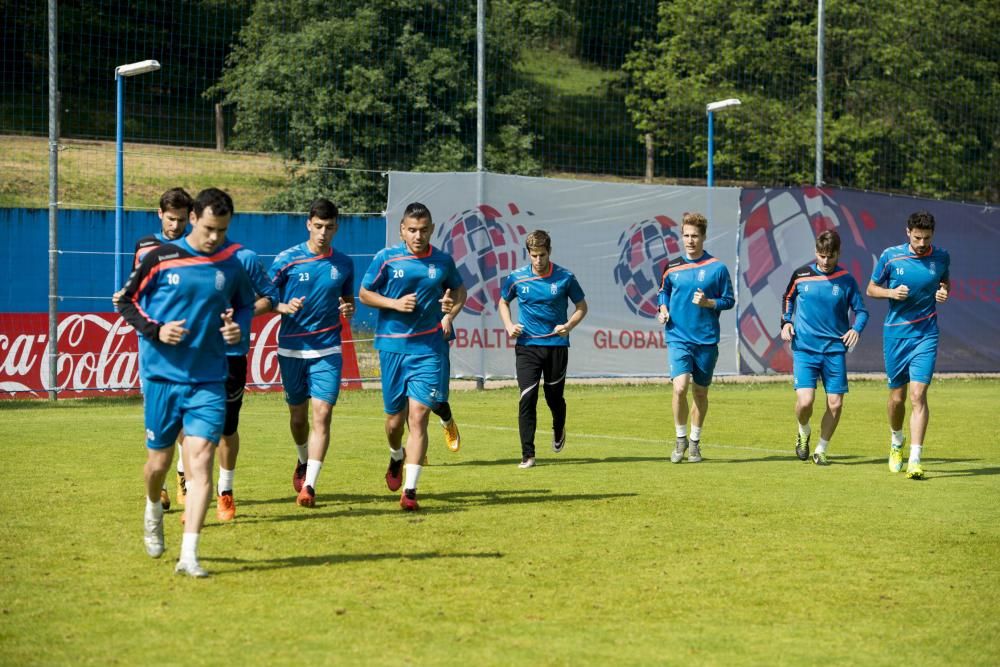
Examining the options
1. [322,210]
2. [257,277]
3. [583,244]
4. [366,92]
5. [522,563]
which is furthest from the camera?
[366,92]

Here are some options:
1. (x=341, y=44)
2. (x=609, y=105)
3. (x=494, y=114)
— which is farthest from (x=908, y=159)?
(x=341, y=44)

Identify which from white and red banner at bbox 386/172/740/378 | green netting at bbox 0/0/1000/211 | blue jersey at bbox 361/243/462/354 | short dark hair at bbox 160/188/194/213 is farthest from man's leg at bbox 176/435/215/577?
green netting at bbox 0/0/1000/211

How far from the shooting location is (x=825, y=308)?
512 inches

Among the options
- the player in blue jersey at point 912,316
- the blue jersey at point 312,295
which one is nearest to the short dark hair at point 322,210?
the blue jersey at point 312,295

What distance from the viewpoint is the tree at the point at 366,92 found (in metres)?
23.4

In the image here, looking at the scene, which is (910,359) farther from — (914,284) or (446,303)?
(446,303)

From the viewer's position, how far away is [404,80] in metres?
23.9

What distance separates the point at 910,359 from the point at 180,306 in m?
7.11

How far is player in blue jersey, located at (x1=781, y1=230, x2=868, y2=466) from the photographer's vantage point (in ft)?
42.4

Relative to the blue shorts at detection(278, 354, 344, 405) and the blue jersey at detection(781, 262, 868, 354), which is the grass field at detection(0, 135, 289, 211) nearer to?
the blue shorts at detection(278, 354, 344, 405)

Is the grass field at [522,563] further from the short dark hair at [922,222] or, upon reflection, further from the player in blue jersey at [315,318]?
the short dark hair at [922,222]

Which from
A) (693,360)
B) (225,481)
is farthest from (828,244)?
(225,481)

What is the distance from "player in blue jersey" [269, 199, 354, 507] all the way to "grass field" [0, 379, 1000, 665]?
794 millimetres

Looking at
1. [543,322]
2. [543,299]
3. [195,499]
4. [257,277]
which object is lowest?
[195,499]
